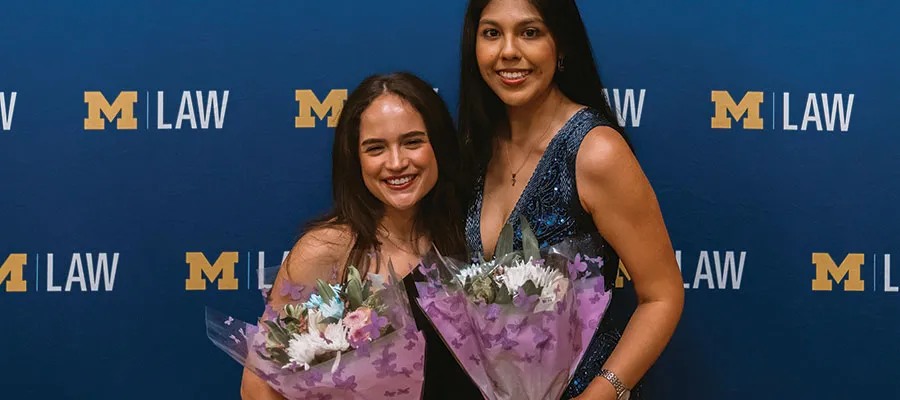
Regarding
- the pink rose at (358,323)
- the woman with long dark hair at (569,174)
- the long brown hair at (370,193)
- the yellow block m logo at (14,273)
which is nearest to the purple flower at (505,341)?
the pink rose at (358,323)

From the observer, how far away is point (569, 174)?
6.19 ft

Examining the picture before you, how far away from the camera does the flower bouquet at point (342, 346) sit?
151 cm

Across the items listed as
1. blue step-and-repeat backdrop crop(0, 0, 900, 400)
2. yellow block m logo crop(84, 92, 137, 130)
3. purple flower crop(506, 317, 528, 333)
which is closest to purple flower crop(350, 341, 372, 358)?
purple flower crop(506, 317, 528, 333)

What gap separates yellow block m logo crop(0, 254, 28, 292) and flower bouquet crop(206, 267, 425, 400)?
1139mm

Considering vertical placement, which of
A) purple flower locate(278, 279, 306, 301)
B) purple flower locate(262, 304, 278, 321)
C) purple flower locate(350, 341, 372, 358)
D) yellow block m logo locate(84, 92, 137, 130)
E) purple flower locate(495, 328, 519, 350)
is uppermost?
yellow block m logo locate(84, 92, 137, 130)

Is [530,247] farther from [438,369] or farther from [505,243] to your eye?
[438,369]

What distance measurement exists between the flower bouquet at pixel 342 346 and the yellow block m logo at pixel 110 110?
107 cm

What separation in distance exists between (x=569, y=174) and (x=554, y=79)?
0.25m

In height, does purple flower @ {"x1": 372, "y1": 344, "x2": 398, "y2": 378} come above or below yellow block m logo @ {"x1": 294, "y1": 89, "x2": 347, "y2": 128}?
below

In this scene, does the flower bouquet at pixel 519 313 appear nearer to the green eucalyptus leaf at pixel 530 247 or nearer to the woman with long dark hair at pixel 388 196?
the green eucalyptus leaf at pixel 530 247

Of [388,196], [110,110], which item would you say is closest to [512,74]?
[388,196]

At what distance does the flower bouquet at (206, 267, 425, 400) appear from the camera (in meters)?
1.51

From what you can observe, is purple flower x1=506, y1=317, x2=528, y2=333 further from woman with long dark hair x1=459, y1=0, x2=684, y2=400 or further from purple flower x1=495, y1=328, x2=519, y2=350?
woman with long dark hair x1=459, y1=0, x2=684, y2=400

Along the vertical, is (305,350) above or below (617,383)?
above
